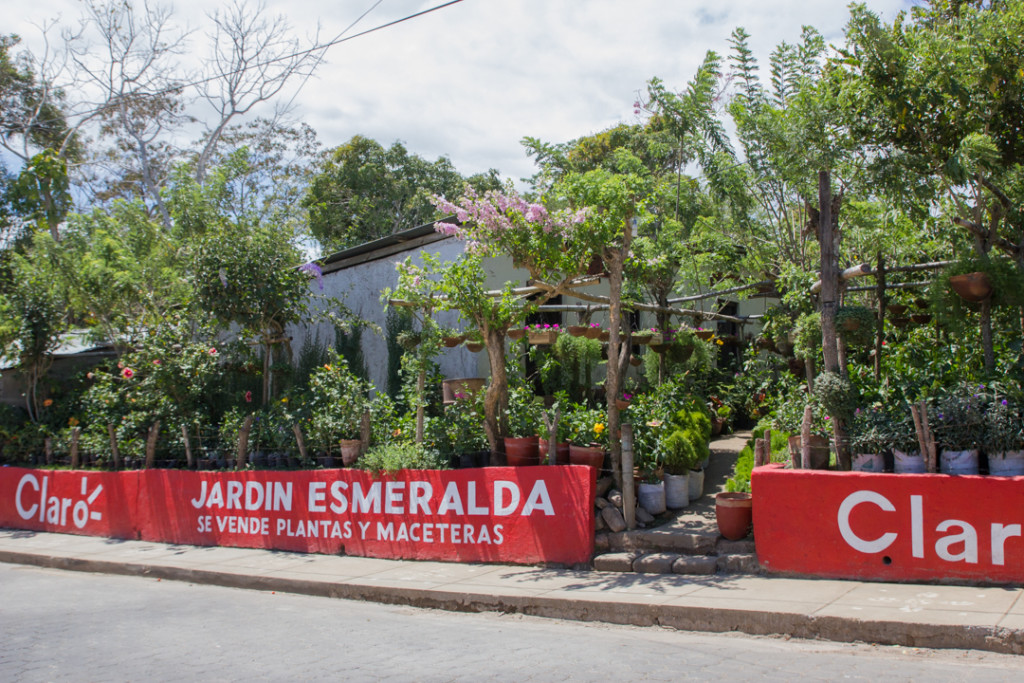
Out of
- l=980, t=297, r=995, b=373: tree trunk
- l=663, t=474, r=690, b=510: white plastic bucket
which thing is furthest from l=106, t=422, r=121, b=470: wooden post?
l=980, t=297, r=995, b=373: tree trunk

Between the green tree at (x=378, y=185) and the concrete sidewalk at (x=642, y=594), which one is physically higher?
the green tree at (x=378, y=185)

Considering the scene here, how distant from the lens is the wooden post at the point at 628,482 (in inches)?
306

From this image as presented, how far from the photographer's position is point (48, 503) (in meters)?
12.1

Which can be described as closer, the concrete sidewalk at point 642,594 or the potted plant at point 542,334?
the concrete sidewalk at point 642,594

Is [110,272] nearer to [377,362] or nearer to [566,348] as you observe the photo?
[377,362]

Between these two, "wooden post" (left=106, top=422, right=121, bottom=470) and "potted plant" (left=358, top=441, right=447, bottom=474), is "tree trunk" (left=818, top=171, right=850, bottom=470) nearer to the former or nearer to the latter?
"potted plant" (left=358, top=441, right=447, bottom=474)

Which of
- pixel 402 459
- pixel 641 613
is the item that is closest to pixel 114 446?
pixel 402 459

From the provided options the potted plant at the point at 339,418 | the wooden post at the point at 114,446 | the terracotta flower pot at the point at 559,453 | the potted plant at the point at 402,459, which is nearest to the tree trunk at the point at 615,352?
the terracotta flower pot at the point at 559,453

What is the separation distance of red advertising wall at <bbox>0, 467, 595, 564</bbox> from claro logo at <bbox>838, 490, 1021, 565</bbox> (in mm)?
2470

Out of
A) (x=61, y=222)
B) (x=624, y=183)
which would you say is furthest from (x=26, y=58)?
(x=624, y=183)

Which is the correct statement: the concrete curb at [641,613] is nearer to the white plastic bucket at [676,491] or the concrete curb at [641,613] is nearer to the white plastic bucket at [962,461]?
the white plastic bucket at [962,461]

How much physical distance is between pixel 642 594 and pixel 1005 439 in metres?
3.40

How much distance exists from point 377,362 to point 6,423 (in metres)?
7.10

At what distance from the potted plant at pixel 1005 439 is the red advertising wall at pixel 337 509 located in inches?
142
